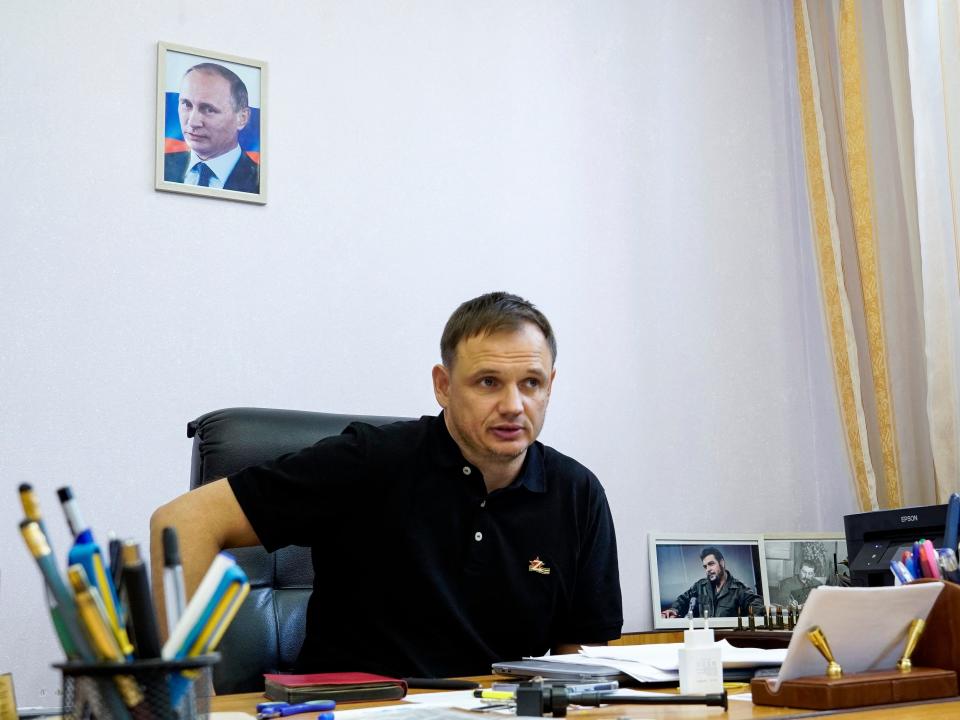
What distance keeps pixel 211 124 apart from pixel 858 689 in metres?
1.90

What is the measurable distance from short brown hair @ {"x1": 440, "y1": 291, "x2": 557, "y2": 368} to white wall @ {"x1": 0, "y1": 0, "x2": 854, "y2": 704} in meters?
0.68

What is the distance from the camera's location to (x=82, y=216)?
225 cm

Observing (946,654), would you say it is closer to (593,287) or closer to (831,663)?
(831,663)

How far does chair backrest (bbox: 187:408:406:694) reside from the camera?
1.76 m

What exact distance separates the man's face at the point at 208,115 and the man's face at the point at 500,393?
3.05 feet

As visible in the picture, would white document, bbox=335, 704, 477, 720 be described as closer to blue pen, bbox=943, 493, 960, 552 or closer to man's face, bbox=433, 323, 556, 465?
man's face, bbox=433, 323, 556, 465

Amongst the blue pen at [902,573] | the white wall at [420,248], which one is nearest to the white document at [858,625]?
the blue pen at [902,573]

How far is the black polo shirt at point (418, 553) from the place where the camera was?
1.72 m

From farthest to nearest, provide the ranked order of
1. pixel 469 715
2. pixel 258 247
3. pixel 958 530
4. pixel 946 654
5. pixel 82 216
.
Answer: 1. pixel 258 247
2. pixel 82 216
3. pixel 958 530
4. pixel 946 654
5. pixel 469 715

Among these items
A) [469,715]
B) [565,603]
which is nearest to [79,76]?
[565,603]

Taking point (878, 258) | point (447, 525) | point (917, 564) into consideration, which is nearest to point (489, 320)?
point (447, 525)

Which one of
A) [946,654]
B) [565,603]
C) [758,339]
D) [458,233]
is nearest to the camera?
[946,654]

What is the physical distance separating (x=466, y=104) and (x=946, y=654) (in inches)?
77.4

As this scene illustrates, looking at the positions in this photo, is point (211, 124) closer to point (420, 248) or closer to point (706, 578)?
point (420, 248)
